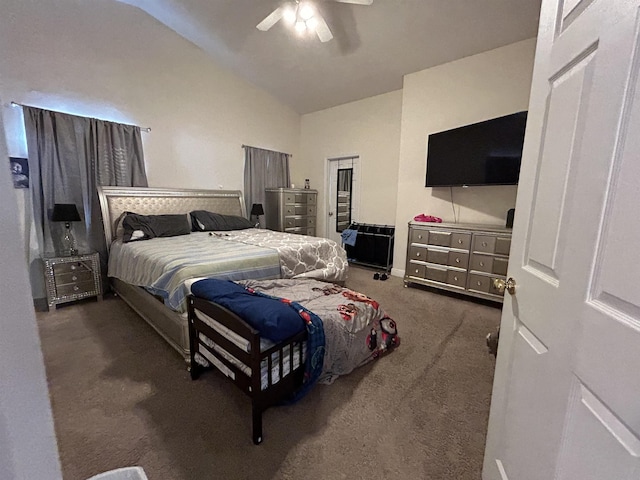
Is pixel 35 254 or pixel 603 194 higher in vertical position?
pixel 603 194

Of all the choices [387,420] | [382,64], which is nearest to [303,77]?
[382,64]

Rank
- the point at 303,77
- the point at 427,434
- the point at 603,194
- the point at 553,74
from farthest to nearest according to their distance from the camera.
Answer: the point at 303,77
the point at 427,434
the point at 553,74
the point at 603,194

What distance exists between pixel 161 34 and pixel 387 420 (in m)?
4.98

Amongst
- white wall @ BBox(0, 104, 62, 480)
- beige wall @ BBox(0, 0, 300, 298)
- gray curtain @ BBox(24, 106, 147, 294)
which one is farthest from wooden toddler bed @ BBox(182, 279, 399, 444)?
beige wall @ BBox(0, 0, 300, 298)

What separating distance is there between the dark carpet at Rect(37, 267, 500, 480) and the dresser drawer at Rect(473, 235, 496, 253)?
3.73 ft

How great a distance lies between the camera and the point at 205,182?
4.39m

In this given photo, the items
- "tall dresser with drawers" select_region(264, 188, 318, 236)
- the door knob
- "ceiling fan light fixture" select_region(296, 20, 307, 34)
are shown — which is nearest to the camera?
the door knob

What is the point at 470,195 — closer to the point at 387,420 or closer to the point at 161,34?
the point at 387,420

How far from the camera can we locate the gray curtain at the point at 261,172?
4.89 meters

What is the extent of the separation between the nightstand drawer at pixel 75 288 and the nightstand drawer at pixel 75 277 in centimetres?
3

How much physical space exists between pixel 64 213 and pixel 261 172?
2874mm

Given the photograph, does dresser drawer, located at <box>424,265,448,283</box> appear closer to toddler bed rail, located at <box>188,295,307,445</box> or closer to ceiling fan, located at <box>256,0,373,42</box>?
toddler bed rail, located at <box>188,295,307,445</box>

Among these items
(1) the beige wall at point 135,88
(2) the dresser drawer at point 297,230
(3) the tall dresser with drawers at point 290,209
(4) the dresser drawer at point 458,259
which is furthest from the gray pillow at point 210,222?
(4) the dresser drawer at point 458,259

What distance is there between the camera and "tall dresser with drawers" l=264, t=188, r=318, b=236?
197 inches
